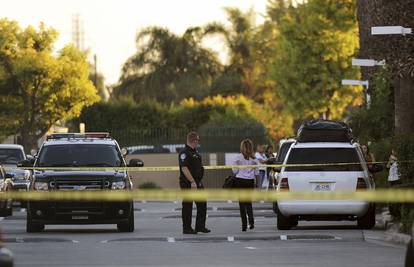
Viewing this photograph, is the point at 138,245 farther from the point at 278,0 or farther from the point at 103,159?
the point at 278,0

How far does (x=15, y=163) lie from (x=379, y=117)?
406 inches

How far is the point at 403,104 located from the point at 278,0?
69850 millimetres

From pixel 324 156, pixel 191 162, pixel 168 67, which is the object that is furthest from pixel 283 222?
pixel 168 67

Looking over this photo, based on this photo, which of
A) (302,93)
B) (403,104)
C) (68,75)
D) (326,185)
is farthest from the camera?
(302,93)

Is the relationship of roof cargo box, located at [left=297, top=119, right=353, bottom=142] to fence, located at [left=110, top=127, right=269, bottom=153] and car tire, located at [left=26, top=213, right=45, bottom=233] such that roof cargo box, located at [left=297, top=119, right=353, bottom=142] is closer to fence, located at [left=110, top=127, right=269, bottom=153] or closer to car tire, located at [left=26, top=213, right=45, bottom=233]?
car tire, located at [left=26, top=213, right=45, bottom=233]

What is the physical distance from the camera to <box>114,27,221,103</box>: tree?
3369 inches

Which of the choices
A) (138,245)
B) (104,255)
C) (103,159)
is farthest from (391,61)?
(104,255)

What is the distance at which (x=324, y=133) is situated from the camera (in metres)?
30.8

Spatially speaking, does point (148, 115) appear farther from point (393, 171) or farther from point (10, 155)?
point (393, 171)

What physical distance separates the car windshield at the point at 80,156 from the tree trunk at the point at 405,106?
9.14m

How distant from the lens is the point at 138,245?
2320 centimetres

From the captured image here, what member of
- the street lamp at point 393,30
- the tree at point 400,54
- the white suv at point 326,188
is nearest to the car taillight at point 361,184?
the white suv at point 326,188

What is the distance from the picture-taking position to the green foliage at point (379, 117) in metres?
40.8

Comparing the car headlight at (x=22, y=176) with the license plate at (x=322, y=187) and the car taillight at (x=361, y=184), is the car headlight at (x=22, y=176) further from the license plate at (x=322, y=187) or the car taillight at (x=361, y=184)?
the car taillight at (x=361, y=184)
